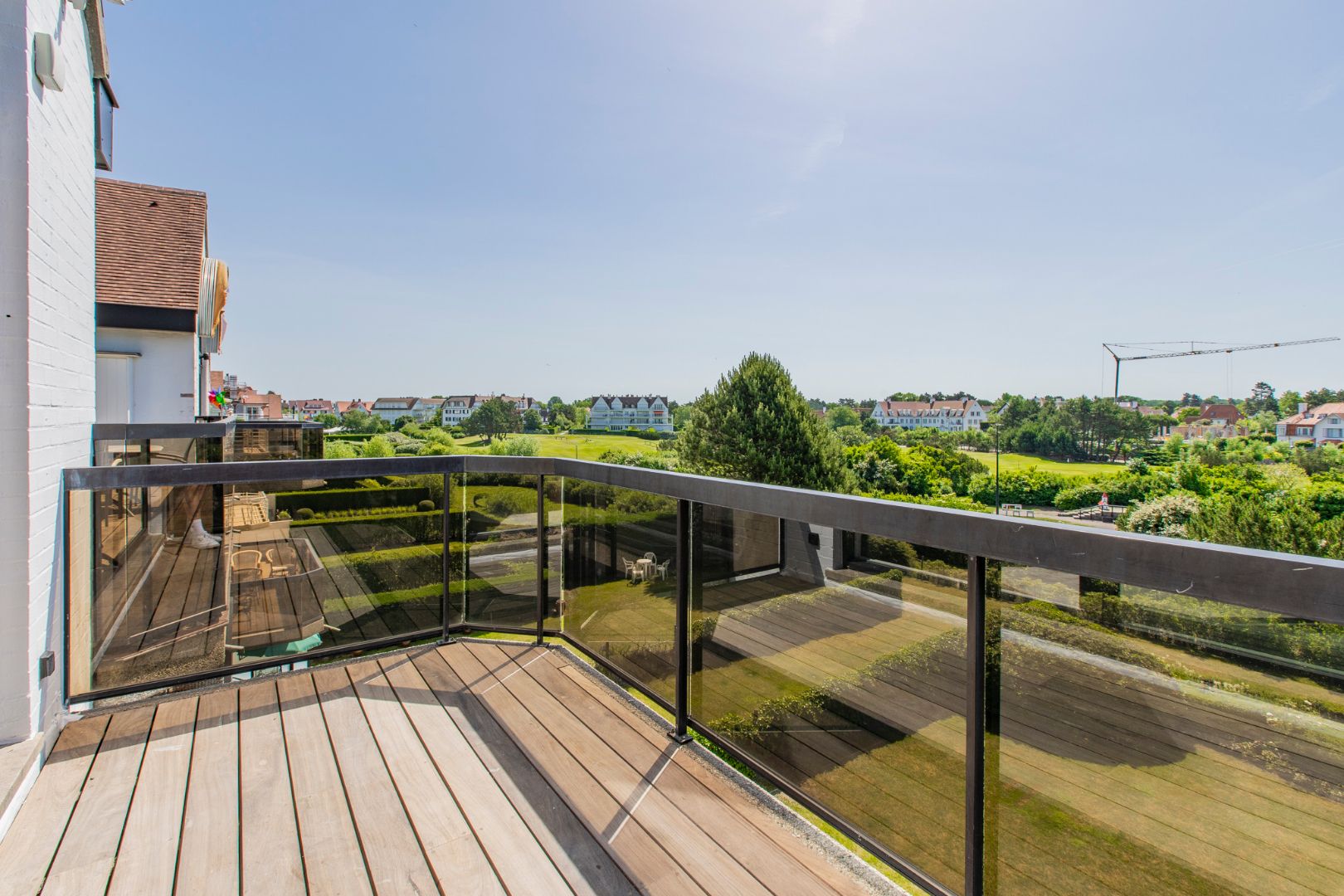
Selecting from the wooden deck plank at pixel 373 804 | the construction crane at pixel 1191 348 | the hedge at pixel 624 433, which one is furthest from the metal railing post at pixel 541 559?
the construction crane at pixel 1191 348

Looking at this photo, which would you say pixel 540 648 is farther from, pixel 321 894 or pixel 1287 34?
pixel 1287 34

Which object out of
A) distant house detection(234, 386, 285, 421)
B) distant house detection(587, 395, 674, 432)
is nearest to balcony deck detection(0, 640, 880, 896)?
distant house detection(587, 395, 674, 432)

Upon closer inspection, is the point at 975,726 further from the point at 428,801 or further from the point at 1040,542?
the point at 428,801

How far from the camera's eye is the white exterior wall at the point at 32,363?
1.94m

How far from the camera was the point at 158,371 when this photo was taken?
8609 millimetres

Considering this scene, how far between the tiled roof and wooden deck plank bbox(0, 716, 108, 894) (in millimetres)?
8096

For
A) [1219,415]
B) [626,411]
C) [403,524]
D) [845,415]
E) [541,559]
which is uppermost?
[1219,415]

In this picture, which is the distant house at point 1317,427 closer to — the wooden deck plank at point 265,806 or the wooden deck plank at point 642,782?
the wooden deck plank at point 642,782

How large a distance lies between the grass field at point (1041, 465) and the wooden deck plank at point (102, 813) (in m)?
41.1

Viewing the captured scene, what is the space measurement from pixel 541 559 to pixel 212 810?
1514mm

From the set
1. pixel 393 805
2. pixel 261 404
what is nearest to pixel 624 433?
pixel 261 404

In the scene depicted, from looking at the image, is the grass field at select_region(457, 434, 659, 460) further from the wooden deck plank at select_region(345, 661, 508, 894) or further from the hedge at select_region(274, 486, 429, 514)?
the wooden deck plank at select_region(345, 661, 508, 894)

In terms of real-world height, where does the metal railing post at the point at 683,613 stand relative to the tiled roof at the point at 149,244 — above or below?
below

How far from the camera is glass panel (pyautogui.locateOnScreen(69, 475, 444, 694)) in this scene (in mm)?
2402
